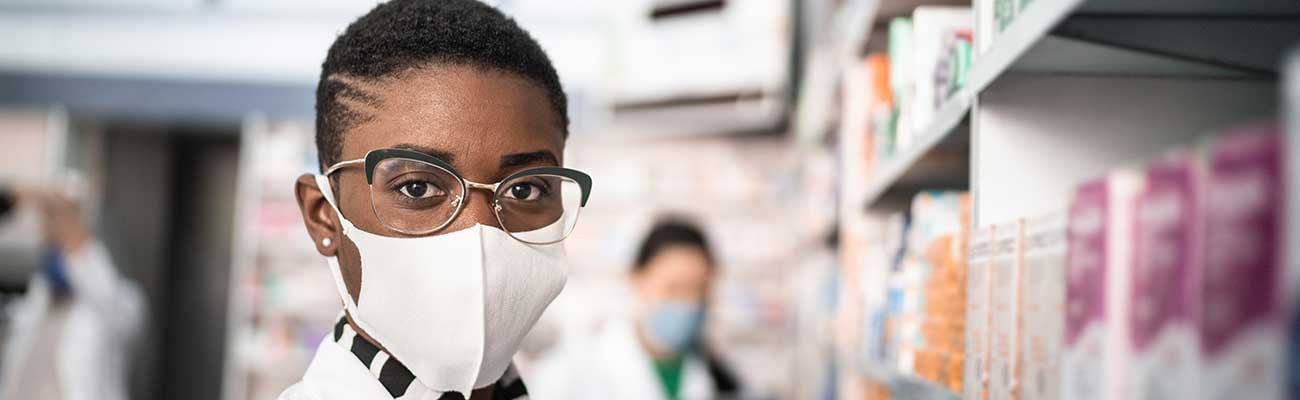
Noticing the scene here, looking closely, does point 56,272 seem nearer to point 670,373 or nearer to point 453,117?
point 670,373

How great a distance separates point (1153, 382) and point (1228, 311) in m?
0.14

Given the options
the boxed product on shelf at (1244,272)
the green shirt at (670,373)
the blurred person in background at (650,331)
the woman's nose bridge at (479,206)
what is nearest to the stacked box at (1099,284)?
the boxed product on shelf at (1244,272)

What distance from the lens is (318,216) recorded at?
1.48 metres

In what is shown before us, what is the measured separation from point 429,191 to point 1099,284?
74 centimetres

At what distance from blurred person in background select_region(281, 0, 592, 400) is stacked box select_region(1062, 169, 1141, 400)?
2.01 ft

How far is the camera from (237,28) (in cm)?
718

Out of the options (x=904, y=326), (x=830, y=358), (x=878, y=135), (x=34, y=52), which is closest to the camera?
(x=904, y=326)

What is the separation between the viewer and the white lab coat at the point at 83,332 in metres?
5.53

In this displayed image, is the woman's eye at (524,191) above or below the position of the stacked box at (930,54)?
below

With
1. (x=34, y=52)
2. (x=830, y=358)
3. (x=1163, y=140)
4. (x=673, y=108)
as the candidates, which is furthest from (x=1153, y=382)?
(x=34, y=52)

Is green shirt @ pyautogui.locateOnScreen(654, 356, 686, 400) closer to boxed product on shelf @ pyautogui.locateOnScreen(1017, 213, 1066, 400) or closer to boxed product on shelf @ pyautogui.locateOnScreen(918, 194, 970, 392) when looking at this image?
boxed product on shelf @ pyautogui.locateOnScreen(918, 194, 970, 392)

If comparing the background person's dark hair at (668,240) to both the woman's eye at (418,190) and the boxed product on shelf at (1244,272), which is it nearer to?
the woman's eye at (418,190)

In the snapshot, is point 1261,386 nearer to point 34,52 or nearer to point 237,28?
point 237,28

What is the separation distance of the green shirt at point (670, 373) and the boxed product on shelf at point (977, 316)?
116 inches
